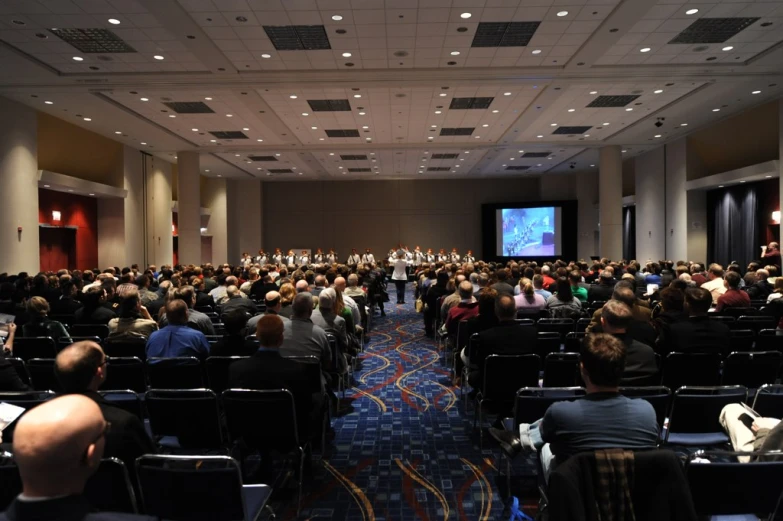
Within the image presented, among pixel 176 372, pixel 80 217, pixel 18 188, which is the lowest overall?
pixel 176 372

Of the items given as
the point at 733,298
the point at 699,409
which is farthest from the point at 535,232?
the point at 699,409

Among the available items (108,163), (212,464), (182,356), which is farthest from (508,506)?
(108,163)

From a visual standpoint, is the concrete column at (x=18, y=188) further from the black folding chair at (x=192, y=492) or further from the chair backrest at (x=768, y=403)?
the chair backrest at (x=768, y=403)

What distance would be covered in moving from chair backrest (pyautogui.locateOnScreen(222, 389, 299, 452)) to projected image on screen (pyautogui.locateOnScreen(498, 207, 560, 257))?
2670 centimetres

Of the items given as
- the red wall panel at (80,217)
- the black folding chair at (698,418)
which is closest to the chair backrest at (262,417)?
the black folding chair at (698,418)

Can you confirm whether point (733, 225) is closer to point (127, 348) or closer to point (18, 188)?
point (127, 348)

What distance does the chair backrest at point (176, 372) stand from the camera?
13.8ft

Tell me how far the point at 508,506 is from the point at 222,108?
1374cm

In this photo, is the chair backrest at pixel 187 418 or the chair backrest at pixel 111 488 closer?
the chair backrest at pixel 111 488

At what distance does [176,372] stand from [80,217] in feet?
58.3

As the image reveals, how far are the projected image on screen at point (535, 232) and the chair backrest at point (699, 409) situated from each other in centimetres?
2595

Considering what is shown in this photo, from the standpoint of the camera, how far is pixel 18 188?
45.6 feet

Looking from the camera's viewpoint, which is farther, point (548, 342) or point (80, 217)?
point (80, 217)

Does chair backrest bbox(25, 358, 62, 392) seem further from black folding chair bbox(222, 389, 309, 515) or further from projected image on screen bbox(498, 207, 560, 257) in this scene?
projected image on screen bbox(498, 207, 560, 257)
